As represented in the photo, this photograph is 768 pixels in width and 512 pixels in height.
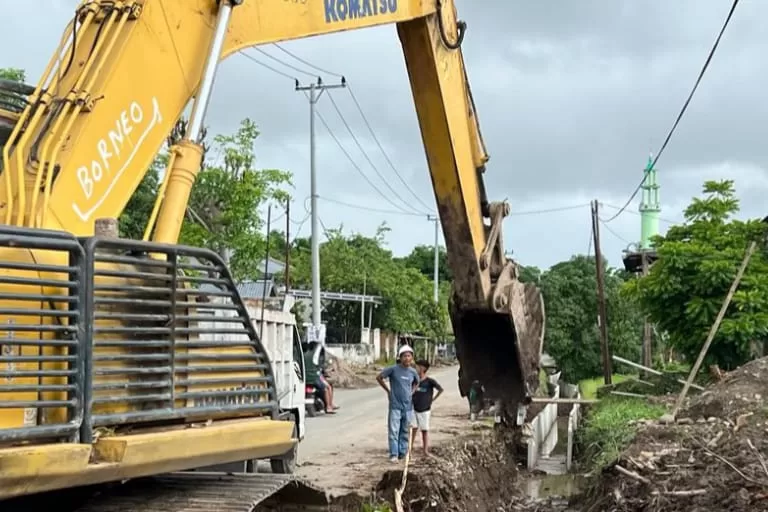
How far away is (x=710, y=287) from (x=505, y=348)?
9606 millimetres

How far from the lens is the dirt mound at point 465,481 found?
9.53m

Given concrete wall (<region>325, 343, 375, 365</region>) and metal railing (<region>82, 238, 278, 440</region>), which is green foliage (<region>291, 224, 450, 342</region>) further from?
metal railing (<region>82, 238, 278, 440</region>)

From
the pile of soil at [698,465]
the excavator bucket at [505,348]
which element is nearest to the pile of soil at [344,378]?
the pile of soil at [698,465]

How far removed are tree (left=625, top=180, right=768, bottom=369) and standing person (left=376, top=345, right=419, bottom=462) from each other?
26.4 ft

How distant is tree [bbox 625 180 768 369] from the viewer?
17594 mm

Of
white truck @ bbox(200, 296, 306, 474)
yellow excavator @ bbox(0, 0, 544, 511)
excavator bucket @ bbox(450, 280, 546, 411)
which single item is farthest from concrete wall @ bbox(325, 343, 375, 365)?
yellow excavator @ bbox(0, 0, 544, 511)

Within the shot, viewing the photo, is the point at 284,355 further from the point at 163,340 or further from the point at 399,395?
the point at 163,340

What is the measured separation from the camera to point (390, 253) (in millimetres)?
52188

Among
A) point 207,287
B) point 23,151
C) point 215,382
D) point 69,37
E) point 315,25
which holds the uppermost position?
point 315,25

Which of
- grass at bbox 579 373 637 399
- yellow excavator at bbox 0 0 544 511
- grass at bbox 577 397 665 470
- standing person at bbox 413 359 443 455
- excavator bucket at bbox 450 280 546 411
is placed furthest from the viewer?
grass at bbox 579 373 637 399

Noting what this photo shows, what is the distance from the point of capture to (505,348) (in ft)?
32.8

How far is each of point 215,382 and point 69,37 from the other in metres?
1.87

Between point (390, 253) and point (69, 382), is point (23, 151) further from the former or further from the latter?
point (390, 253)

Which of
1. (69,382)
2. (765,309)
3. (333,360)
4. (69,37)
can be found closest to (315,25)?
(69,37)
